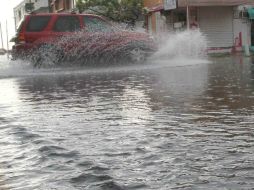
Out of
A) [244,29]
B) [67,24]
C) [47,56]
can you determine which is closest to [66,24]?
[67,24]

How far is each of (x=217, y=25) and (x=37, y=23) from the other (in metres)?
18.5

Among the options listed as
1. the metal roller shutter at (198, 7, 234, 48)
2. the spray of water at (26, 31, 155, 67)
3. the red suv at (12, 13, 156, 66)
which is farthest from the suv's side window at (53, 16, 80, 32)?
the metal roller shutter at (198, 7, 234, 48)

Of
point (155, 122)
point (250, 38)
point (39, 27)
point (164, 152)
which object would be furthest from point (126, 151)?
point (250, 38)

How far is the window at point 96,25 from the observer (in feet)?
55.8

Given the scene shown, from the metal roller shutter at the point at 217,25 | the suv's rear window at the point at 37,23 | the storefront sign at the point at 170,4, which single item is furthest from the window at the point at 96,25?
the metal roller shutter at the point at 217,25

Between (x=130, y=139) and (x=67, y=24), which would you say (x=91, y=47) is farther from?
(x=130, y=139)

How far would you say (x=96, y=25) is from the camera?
17.3 metres

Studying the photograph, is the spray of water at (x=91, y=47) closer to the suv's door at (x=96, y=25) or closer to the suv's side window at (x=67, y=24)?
the suv's door at (x=96, y=25)

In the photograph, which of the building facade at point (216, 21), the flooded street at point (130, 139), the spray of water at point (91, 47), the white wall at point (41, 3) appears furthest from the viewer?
the white wall at point (41, 3)

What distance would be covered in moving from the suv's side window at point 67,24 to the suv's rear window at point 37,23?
36 cm

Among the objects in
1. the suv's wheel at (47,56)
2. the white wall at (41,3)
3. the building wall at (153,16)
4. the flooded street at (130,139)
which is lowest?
the flooded street at (130,139)

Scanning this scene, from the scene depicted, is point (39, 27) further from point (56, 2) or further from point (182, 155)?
point (56, 2)

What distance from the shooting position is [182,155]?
14.1ft

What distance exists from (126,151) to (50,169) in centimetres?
75
